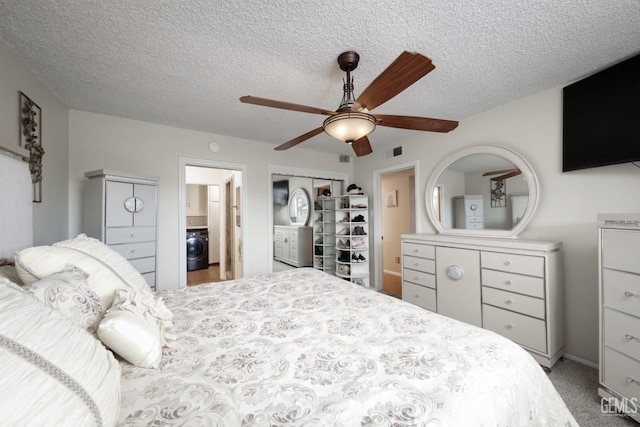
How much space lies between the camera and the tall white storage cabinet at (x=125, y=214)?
2.20m

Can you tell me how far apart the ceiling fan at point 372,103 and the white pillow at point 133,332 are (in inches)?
47.9

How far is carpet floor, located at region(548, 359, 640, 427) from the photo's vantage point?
4.76 ft

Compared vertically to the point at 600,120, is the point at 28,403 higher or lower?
lower

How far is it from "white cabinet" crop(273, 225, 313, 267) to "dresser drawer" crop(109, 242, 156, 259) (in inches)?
136

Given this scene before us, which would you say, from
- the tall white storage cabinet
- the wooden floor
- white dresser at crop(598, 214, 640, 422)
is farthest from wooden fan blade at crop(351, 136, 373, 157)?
the wooden floor

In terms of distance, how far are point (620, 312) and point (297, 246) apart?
16.0 ft

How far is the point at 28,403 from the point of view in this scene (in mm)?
422

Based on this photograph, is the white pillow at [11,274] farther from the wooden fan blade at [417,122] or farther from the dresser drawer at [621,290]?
the dresser drawer at [621,290]

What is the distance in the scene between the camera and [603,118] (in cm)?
185

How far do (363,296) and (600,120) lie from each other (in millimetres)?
2333

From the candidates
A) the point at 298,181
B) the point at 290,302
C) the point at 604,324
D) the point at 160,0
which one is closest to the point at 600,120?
the point at 604,324

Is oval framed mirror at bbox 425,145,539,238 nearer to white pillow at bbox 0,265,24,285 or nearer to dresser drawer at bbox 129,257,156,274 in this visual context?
dresser drawer at bbox 129,257,156,274

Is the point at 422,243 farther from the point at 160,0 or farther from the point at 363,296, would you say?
the point at 160,0

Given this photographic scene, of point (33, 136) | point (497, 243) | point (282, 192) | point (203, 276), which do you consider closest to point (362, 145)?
point (497, 243)
